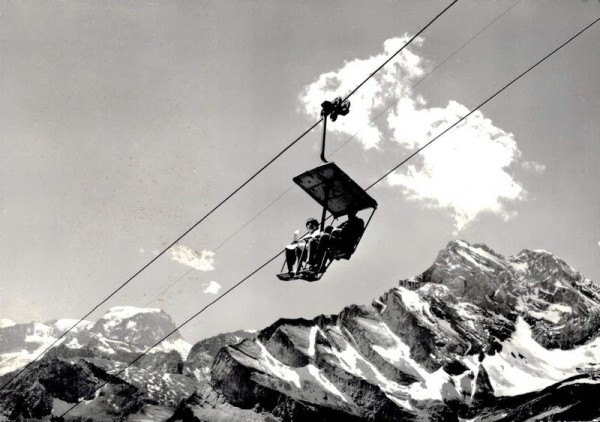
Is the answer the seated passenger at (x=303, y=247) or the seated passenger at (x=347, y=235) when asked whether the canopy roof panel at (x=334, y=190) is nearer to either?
the seated passenger at (x=347, y=235)

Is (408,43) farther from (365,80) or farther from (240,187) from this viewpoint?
(240,187)

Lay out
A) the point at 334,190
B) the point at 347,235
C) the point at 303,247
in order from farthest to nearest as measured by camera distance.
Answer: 1. the point at 303,247
2. the point at 347,235
3. the point at 334,190

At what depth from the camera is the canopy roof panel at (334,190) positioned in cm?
1482

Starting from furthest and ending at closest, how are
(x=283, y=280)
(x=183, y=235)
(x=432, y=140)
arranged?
(x=283, y=280), (x=183, y=235), (x=432, y=140)

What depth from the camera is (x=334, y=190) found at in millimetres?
15562

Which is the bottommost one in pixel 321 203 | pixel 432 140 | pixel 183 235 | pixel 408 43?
pixel 432 140

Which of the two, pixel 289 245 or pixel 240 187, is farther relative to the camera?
pixel 289 245

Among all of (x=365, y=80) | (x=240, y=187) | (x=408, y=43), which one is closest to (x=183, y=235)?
(x=240, y=187)

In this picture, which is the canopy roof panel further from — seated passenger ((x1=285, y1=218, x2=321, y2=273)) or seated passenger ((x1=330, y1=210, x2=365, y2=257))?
seated passenger ((x1=285, y1=218, x2=321, y2=273))

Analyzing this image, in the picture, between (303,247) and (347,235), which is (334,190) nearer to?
(347,235)

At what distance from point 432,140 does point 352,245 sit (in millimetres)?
4457

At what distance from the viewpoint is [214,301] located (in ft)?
56.9

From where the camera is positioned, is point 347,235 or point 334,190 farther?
point 347,235

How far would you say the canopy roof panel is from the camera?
48.6 feet
